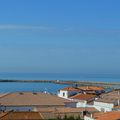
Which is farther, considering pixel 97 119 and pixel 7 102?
pixel 7 102

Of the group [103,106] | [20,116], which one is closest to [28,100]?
[103,106]

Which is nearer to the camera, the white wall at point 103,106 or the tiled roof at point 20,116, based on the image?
the tiled roof at point 20,116

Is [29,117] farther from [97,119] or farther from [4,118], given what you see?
[97,119]

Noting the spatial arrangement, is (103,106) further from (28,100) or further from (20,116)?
(20,116)

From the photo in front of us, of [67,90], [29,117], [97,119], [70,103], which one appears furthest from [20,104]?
[67,90]

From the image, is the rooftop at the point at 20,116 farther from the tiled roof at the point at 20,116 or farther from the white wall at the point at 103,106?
the white wall at the point at 103,106

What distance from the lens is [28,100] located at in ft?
126

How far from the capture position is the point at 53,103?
125 feet

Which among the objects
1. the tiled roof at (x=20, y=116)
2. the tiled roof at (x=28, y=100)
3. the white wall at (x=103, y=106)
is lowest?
the tiled roof at (x=20, y=116)

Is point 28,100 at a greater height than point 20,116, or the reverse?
point 28,100

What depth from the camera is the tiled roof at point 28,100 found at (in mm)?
37350

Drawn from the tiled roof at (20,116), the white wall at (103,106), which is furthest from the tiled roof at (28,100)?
the tiled roof at (20,116)

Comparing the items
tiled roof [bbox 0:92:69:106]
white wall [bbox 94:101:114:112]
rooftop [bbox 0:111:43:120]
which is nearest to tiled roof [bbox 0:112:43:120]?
rooftop [bbox 0:111:43:120]

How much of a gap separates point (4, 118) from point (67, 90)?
3756 centimetres
